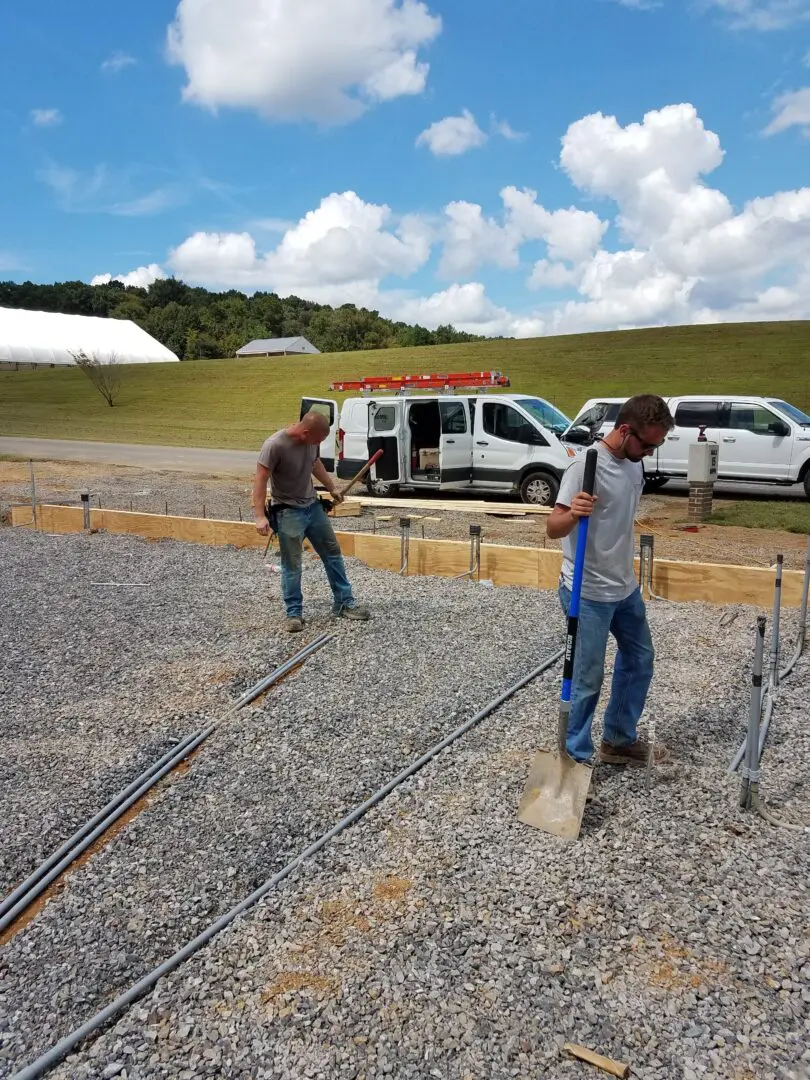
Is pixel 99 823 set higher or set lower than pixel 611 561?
lower

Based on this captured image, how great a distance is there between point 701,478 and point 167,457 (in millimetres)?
16505

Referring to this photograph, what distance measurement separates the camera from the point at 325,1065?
92.7 inches

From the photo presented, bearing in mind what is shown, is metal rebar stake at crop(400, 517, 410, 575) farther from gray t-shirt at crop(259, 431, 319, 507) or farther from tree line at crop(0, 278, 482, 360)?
tree line at crop(0, 278, 482, 360)

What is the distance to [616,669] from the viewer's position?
3947mm

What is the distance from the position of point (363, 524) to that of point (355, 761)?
24.4 feet

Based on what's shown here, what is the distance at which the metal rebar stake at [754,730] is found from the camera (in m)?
3.41

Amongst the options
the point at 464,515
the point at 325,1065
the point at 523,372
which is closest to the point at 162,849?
the point at 325,1065

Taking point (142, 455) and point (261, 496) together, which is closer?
point (261, 496)

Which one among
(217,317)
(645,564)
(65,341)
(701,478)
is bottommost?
(645,564)

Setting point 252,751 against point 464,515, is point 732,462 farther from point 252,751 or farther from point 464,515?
point 252,751

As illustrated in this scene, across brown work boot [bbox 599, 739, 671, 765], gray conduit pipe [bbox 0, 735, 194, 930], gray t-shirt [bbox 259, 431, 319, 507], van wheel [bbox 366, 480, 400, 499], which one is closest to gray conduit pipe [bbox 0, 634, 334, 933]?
gray conduit pipe [bbox 0, 735, 194, 930]

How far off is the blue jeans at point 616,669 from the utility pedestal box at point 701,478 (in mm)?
8407

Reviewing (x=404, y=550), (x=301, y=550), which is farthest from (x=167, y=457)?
(x=301, y=550)

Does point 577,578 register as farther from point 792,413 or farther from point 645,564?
point 792,413
